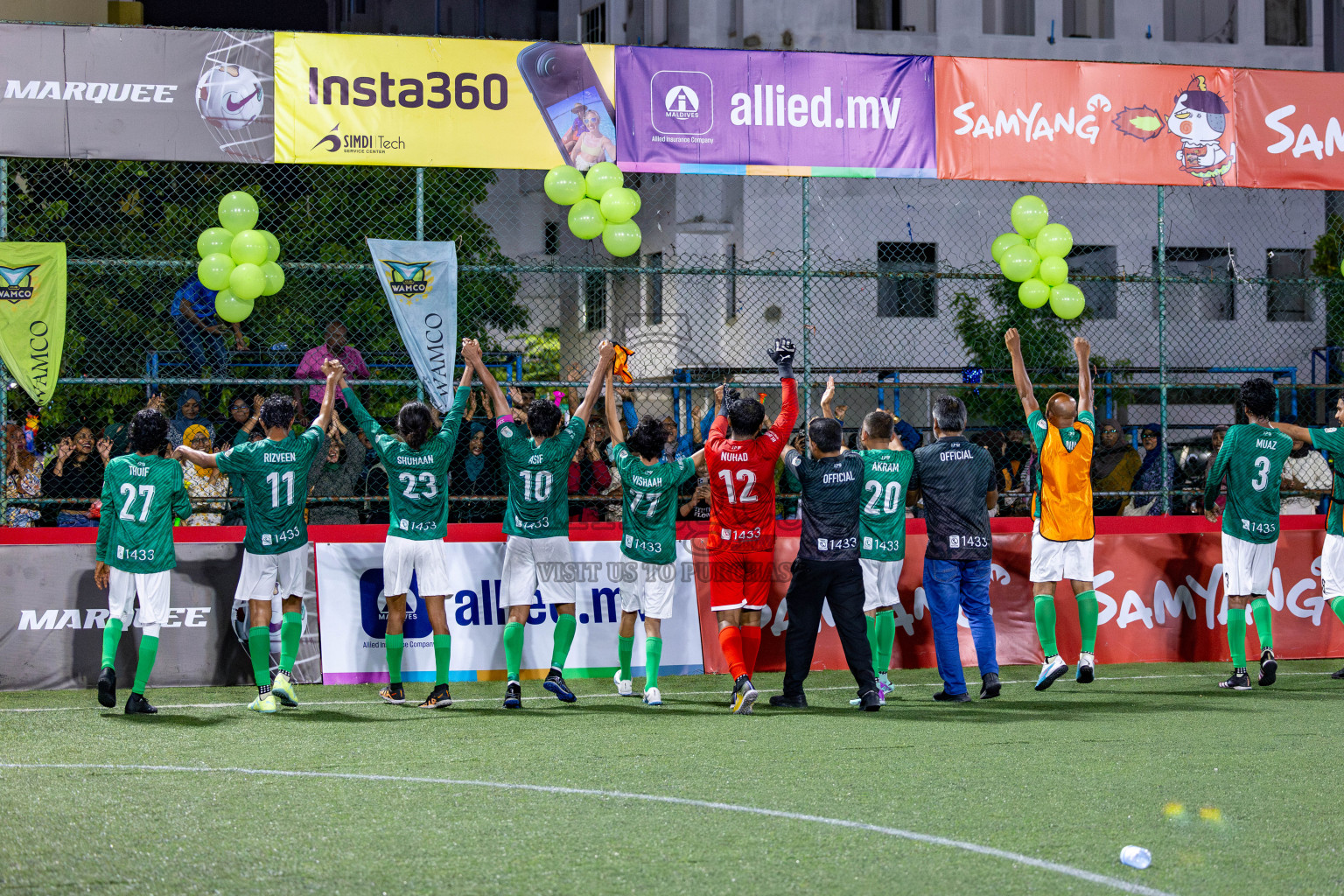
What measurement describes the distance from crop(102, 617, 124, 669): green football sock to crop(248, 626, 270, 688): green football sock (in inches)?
33.2

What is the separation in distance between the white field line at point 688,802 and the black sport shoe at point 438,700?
93.7 inches

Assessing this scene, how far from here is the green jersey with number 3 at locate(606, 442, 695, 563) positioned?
9.12 metres

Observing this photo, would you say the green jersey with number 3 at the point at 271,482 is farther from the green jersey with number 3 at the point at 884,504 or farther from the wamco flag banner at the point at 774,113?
the wamco flag banner at the point at 774,113

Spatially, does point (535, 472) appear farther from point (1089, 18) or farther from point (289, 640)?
point (1089, 18)

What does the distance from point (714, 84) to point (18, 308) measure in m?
6.04

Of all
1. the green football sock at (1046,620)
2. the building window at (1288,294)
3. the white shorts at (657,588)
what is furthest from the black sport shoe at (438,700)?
the building window at (1288,294)

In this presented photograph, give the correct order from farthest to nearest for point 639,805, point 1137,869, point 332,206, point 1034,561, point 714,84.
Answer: point 332,206 → point 714,84 → point 1034,561 → point 639,805 → point 1137,869

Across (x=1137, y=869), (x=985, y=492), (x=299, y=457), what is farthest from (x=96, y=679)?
(x=1137, y=869)

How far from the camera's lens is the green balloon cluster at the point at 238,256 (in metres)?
11.1

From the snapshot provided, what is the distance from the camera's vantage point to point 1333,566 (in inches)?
403

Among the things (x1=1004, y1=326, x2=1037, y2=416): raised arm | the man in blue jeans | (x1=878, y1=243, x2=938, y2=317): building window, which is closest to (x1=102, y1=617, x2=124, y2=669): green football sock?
the man in blue jeans

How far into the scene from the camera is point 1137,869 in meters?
4.53

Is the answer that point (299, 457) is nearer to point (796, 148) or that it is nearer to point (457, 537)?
point (457, 537)

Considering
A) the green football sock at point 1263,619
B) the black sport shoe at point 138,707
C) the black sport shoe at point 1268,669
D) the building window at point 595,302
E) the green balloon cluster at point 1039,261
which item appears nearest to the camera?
the black sport shoe at point 138,707
